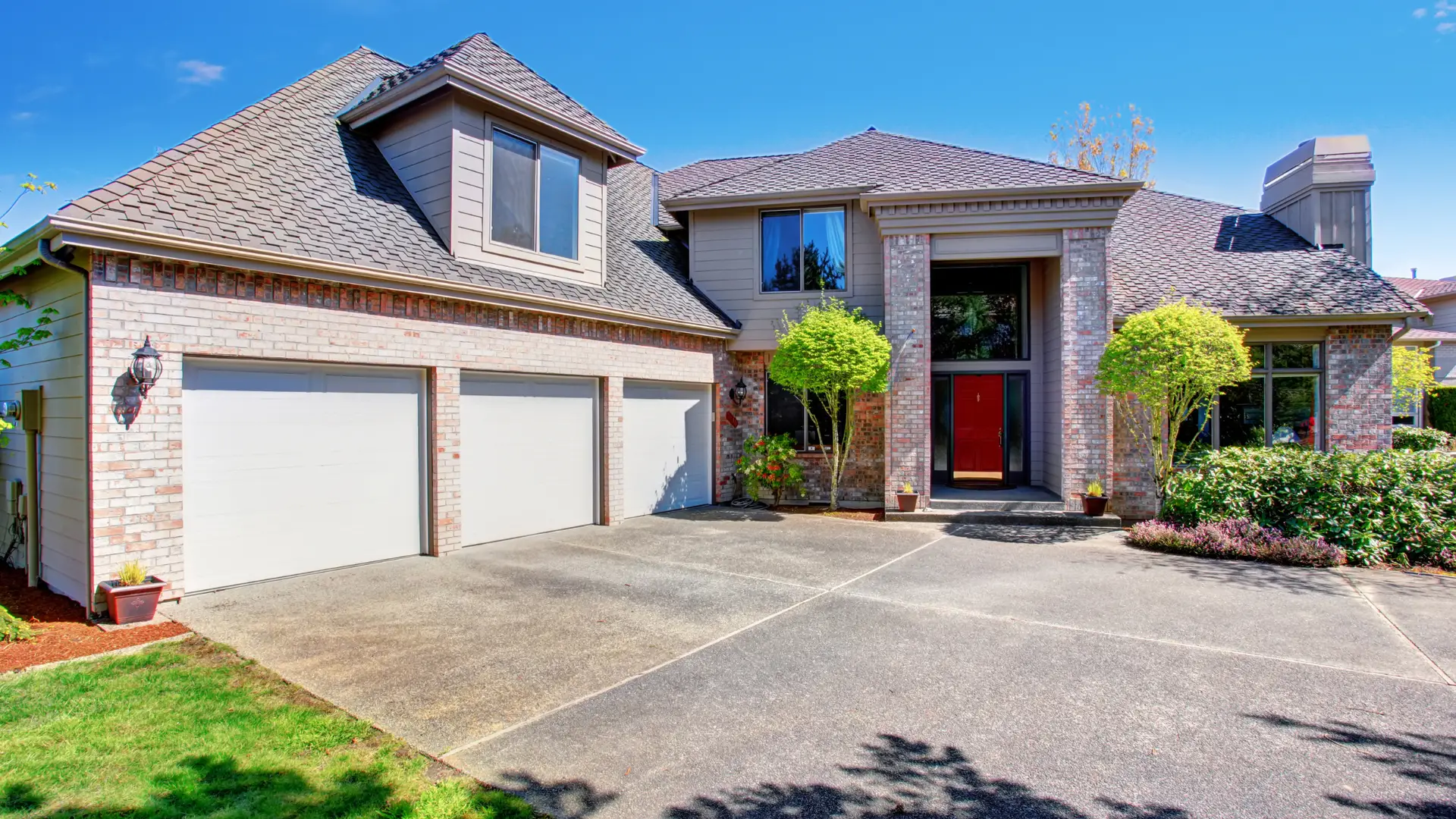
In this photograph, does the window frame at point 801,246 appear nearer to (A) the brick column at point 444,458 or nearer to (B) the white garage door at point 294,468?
(A) the brick column at point 444,458

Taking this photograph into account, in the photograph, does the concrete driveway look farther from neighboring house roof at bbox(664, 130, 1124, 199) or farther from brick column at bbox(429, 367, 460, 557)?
neighboring house roof at bbox(664, 130, 1124, 199)

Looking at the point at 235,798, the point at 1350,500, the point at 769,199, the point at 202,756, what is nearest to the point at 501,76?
the point at 769,199

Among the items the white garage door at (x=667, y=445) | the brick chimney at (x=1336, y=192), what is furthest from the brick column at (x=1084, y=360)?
the brick chimney at (x=1336, y=192)

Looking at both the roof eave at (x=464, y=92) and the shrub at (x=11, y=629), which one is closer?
the shrub at (x=11, y=629)

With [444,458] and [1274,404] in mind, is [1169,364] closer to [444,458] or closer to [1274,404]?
[1274,404]

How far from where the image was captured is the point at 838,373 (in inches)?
436

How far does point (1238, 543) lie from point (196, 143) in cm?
1345

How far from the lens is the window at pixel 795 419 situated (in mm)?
13250

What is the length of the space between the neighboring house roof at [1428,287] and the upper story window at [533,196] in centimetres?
3754

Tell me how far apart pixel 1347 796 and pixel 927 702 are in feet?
6.58

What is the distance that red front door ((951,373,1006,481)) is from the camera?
532 inches

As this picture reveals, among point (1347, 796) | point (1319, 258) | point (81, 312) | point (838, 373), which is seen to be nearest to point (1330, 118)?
point (1319, 258)

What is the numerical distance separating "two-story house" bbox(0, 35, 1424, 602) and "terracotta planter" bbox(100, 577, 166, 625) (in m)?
0.30

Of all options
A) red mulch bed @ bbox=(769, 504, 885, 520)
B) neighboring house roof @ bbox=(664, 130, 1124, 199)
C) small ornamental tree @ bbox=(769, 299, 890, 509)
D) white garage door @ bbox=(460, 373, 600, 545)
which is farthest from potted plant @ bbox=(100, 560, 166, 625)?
neighboring house roof @ bbox=(664, 130, 1124, 199)
